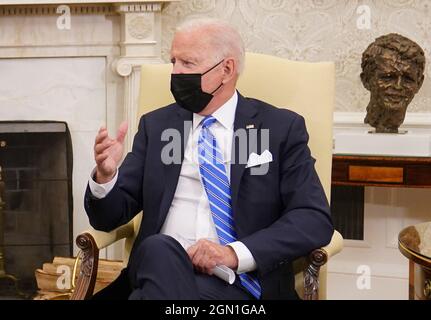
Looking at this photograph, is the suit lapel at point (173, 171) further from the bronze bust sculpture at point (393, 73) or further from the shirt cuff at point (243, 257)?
the bronze bust sculpture at point (393, 73)

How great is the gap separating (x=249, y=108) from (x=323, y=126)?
0.30m

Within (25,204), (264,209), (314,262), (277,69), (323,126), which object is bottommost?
(25,204)

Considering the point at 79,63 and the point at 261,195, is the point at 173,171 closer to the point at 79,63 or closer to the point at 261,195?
the point at 261,195

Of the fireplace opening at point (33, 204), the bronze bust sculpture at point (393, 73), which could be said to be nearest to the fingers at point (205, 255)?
the bronze bust sculpture at point (393, 73)

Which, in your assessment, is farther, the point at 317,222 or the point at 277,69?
the point at 277,69

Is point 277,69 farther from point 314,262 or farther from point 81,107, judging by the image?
point 81,107

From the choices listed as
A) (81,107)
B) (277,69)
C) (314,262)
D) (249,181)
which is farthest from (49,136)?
(314,262)

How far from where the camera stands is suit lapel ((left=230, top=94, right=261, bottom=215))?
1826mm

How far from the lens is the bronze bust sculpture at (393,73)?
8.48 ft

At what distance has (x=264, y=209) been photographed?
184 centimetres

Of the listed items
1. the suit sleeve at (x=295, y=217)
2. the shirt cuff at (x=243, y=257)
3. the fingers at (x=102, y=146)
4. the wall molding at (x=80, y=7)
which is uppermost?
the wall molding at (x=80, y=7)

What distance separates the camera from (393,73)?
259cm

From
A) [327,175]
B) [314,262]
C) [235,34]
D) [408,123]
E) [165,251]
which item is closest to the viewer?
[165,251]

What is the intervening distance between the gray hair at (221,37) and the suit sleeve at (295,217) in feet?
0.87
